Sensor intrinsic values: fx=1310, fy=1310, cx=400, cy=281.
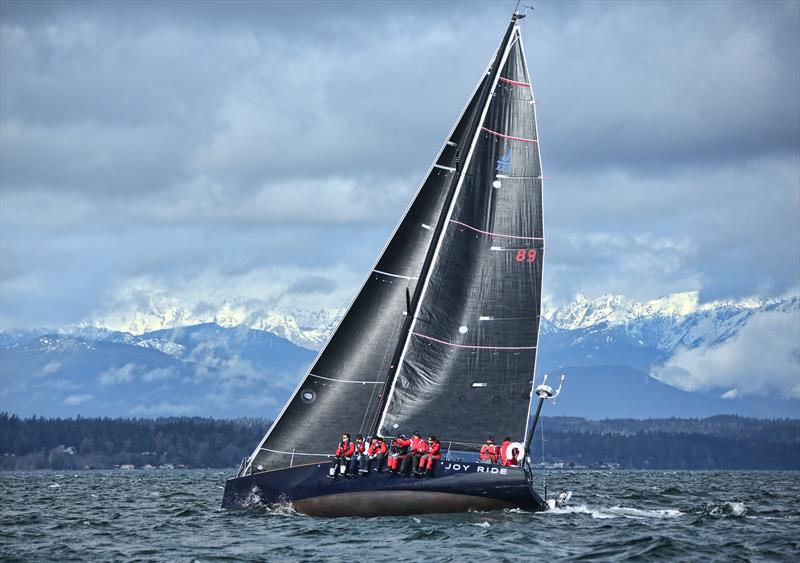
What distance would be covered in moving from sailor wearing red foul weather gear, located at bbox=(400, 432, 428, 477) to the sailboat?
0.69m

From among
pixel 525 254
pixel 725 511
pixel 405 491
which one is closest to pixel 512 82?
pixel 525 254

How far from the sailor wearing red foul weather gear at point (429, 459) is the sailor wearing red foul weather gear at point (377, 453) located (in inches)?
51.6

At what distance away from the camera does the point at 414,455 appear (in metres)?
42.8

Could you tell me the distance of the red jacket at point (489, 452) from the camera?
44.2m

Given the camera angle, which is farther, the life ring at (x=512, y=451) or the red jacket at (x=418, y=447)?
the life ring at (x=512, y=451)

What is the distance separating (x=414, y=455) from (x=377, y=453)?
1.45 m

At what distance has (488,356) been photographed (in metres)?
45.1

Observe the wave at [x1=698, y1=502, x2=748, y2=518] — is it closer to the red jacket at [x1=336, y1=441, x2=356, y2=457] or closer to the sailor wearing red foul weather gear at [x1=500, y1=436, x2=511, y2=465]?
the sailor wearing red foul weather gear at [x1=500, y1=436, x2=511, y2=465]

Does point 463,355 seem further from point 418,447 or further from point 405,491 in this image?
point 405,491

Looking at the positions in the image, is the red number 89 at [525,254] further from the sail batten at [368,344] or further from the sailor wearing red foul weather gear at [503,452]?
the sailor wearing red foul weather gear at [503,452]

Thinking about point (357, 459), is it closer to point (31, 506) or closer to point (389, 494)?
point (389, 494)

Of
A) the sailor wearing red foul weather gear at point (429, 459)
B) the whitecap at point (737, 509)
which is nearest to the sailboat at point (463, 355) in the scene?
the sailor wearing red foul weather gear at point (429, 459)

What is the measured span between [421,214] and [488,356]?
6196mm

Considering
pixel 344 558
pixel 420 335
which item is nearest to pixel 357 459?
pixel 420 335
